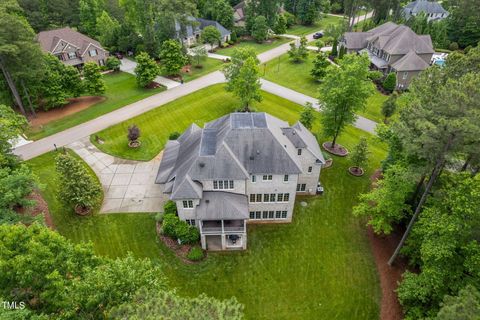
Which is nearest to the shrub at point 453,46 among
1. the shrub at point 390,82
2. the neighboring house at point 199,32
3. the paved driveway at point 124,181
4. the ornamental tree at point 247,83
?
the shrub at point 390,82

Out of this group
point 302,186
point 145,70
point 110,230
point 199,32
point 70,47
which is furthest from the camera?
point 199,32

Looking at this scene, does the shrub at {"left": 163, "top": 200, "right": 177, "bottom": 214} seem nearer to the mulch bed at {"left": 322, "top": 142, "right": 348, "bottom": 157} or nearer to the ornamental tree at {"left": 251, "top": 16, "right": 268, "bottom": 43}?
the mulch bed at {"left": 322, "top": 142, "right": 348, "bottom": 157}

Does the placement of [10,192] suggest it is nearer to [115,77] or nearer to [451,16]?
[115,77]

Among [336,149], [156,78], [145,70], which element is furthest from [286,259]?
[156,78]

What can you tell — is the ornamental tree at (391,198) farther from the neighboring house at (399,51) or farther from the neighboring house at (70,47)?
the neighboring house at (70,47)

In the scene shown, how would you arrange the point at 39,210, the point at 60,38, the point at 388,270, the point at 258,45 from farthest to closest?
the point at 258,45, the point at 60,38, the point at 39,210, the point at 388,270

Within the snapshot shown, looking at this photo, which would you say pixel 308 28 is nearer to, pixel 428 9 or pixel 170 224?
pixel 428 9

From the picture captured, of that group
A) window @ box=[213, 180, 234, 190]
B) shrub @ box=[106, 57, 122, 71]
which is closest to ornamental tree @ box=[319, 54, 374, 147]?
window @ box=[213, 180, 234, 190]
